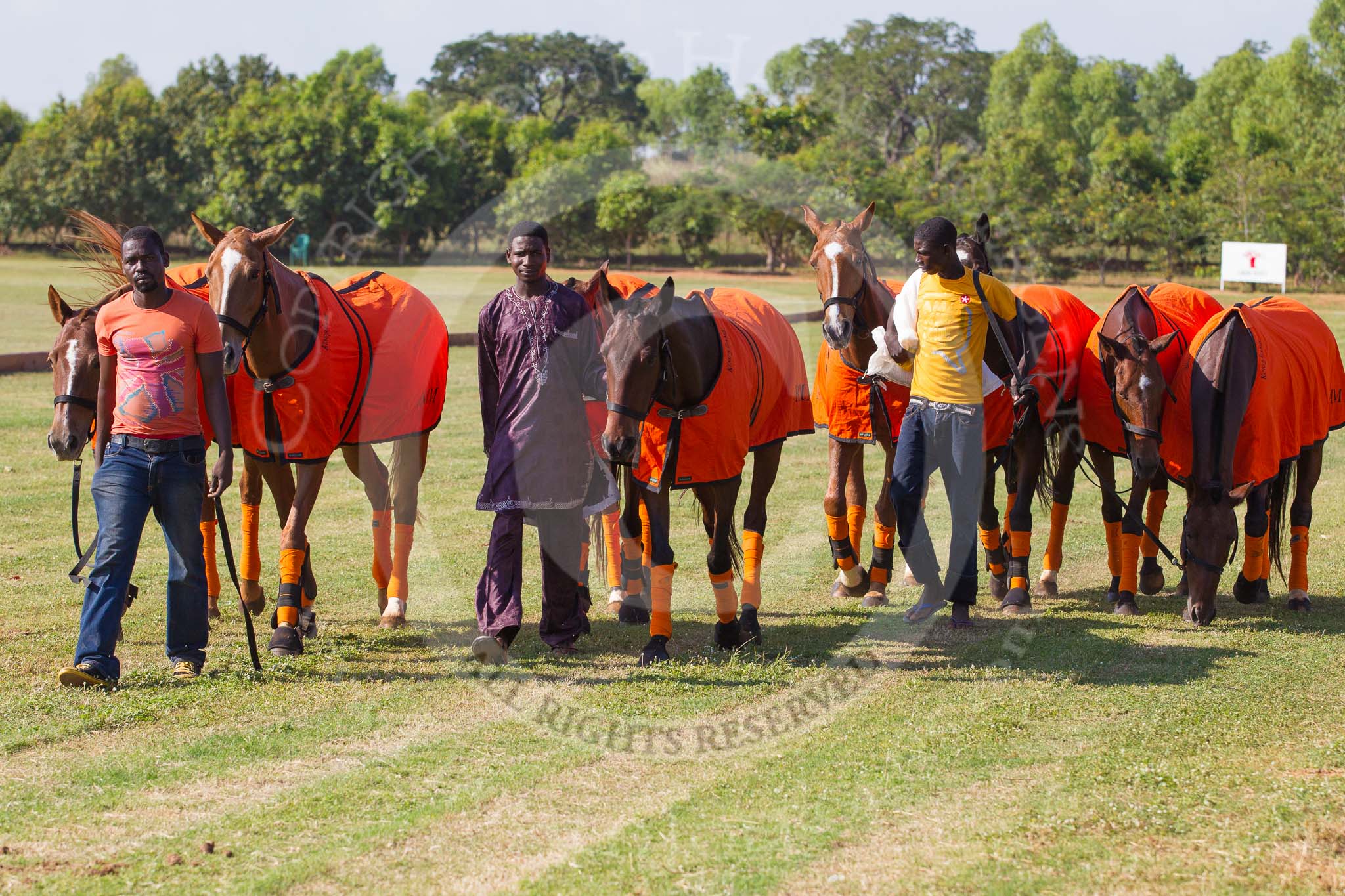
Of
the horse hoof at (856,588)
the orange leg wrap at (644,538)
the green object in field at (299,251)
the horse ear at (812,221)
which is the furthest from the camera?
the green object in field at (299,251)

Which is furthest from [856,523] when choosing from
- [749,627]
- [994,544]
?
[749,627]

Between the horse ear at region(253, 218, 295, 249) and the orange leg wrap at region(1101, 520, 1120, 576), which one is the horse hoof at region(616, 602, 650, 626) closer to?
the horse ear at region(253, 218, 295, 249)

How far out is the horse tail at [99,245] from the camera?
7020mm

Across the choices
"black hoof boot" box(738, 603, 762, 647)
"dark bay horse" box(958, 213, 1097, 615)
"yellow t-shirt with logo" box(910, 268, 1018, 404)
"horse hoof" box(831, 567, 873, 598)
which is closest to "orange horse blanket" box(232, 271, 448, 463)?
"black hoof boot" box(738, 603, 762, 647)

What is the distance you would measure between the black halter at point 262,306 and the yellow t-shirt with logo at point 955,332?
3350 millimetres

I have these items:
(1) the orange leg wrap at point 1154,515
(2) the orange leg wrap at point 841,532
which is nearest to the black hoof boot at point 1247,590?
(1) the orange leg wrap at point 1154,515

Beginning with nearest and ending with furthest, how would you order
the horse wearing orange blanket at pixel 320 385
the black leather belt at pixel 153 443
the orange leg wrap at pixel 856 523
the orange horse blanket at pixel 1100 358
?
the black leather belt at pixel 153 443
the horse wearing orange blanket at pixel 320 385
the orange horse blanket at pixel 1100 358
the orange leg wrap at pixel 856 523

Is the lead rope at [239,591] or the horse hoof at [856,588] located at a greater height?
the lead rope at [239,591]

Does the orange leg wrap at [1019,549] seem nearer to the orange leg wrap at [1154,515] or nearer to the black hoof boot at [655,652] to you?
the orange leg wrap at [1154,515]

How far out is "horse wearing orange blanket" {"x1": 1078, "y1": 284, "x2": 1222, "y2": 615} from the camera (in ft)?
22.6

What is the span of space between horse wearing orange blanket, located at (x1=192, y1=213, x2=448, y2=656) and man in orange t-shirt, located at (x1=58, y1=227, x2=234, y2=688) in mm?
220

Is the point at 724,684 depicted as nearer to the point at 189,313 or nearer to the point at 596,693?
the point at 596,693

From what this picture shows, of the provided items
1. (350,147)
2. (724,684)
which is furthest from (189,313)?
(350,147)

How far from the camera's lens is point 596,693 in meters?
5.86
